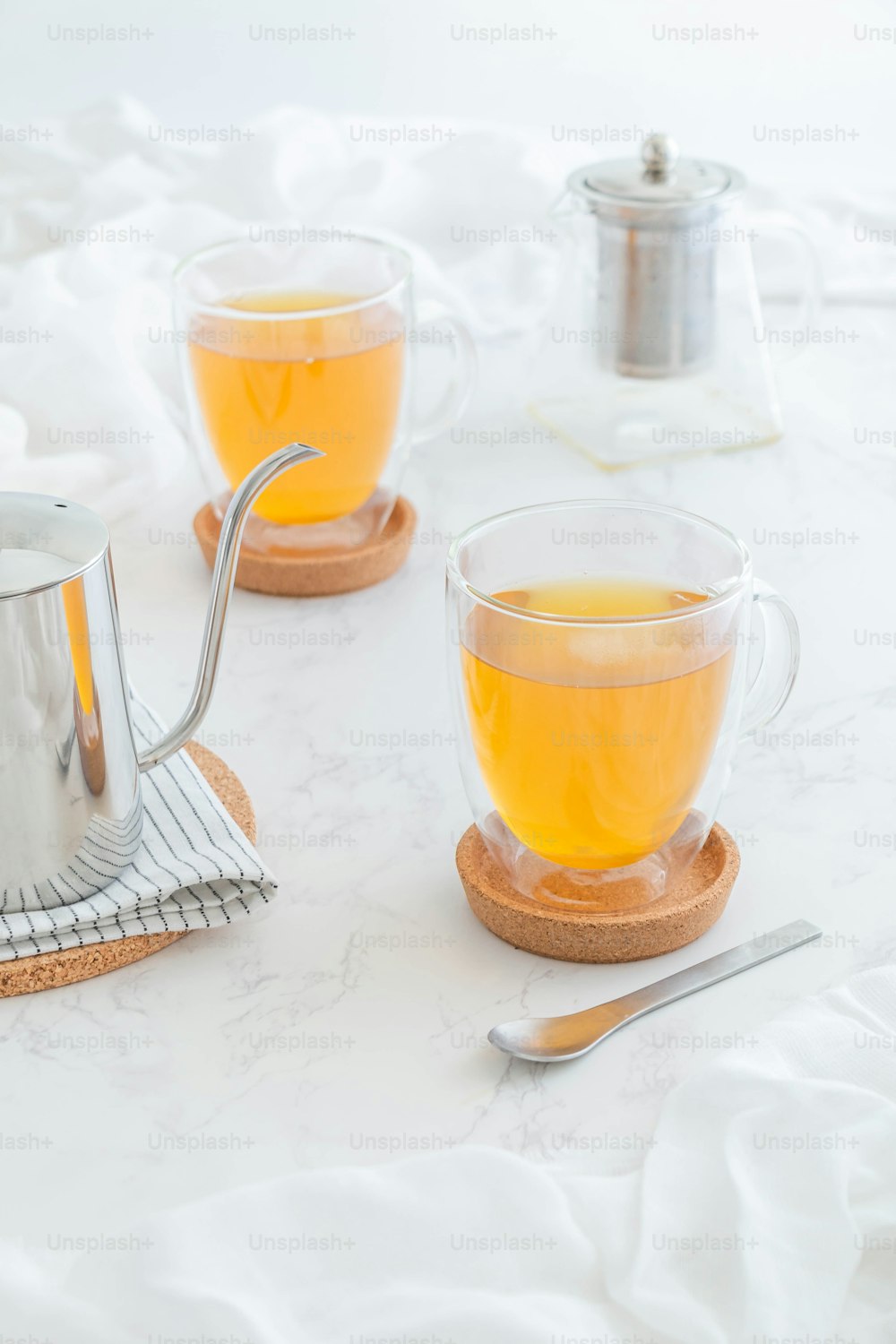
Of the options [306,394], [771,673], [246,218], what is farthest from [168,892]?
[246,218]

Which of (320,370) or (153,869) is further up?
(320,370)

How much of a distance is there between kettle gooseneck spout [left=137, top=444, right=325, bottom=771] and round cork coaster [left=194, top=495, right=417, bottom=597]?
1.00ft

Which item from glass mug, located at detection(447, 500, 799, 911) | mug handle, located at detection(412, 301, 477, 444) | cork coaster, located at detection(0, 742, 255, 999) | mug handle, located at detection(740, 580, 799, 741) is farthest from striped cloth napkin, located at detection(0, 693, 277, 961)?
mug handle, located at detection(412, 301, 477, 444)

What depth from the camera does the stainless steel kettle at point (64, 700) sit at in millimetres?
579

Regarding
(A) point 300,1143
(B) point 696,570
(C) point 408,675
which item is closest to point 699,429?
(C) point 408,675

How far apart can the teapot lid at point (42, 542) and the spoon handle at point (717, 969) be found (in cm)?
29

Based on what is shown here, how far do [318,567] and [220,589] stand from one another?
0.32 m

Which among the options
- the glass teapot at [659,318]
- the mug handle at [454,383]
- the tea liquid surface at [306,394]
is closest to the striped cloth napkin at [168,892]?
the tea liquid surface at [306,394]

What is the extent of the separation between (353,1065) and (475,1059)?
50 mm

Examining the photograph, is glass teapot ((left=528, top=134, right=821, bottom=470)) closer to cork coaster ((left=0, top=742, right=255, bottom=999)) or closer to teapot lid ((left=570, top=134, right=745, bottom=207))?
teapot lid ((left=570, top=134, right=745, bottom=207))

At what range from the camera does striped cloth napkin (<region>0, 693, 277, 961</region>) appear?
0.62m

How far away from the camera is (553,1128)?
550 mm

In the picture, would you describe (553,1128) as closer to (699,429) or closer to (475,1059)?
(475,1059)

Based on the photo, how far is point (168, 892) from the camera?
2.10 feet
